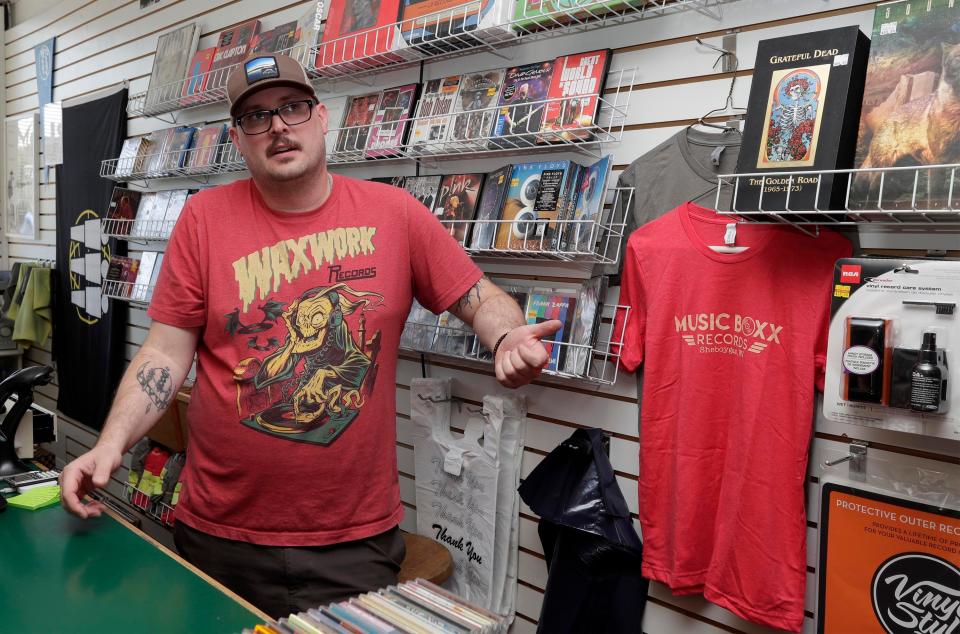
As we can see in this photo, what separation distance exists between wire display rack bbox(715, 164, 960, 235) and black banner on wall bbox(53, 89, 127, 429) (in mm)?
4522

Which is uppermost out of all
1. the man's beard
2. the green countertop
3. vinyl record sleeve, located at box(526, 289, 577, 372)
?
the man's beard

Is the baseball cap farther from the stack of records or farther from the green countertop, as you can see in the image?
the stack of records

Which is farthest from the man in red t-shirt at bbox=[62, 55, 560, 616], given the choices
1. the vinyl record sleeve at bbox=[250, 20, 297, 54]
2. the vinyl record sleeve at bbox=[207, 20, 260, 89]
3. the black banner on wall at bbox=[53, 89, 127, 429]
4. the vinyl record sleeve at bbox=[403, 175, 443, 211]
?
the black banner on wall at bbox=[53, 89, 127, 429]

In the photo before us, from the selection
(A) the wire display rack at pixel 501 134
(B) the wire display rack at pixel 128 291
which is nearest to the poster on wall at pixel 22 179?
(B) the wire display rack at pixel 128 291

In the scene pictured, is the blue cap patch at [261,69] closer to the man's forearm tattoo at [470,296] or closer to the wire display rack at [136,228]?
the man's forearm tattoo at [470,296]

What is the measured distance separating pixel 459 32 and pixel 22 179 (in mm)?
5680

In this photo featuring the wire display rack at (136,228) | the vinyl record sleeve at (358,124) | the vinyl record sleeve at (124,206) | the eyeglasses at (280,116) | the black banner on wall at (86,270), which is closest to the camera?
the eyeglasses at (280,116)

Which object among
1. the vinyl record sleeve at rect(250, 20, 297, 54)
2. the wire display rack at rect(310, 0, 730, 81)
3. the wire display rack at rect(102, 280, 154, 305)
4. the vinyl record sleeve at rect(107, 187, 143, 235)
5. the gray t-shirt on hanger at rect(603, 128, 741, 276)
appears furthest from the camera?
the vinyl record sleeve at rect(107, 187, 143, 235)

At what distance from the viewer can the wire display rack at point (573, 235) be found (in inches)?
87.4

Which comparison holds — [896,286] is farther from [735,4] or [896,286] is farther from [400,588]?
[400,588]

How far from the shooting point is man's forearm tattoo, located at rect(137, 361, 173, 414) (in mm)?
1782

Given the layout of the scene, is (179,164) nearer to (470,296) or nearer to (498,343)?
(470,296)

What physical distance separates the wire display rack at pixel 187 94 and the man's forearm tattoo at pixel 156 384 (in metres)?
1.97

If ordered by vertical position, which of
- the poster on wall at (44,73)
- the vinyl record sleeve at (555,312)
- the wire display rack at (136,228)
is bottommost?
the vinyl record sleeve at (555,312)
